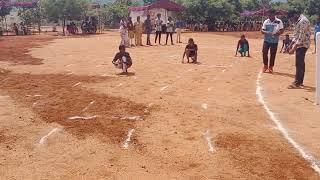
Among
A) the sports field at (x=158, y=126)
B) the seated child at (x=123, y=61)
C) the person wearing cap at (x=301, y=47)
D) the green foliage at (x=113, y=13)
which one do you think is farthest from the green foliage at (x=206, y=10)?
the person wearing cap at (x=301, y=47)

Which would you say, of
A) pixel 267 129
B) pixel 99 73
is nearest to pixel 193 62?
pixel 99 73

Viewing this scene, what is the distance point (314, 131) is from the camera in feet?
24.0

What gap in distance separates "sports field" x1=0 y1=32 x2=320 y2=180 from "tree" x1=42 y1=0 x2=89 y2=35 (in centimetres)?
3114

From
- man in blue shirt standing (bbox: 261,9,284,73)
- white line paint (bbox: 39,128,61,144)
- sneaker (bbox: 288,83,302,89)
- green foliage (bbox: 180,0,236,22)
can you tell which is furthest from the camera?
green foliage (bbox: 180,0,236,22)

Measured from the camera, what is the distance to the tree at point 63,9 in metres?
43.5

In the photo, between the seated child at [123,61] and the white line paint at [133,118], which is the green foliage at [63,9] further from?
the white line paint at [133,118]

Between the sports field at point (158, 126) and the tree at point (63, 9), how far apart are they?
31.1 m

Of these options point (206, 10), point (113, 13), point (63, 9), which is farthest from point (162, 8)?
point (113, 13)

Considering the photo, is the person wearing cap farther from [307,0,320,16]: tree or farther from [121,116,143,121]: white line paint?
[307,0,320,16]: tree

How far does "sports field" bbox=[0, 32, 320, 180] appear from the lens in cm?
588

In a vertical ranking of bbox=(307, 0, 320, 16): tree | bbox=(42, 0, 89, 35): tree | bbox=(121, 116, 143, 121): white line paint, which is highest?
bbox=(307, 0, 320, 16): tree

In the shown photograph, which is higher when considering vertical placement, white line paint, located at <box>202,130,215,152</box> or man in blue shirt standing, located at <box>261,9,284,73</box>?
man in blue shirt standing, located at <box>261,9,284,73</box>

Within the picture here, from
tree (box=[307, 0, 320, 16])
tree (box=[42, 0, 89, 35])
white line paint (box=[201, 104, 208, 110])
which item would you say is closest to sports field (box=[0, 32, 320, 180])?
white line paint (box=[201, 104, 208, 110])

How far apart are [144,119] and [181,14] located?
3698cm
